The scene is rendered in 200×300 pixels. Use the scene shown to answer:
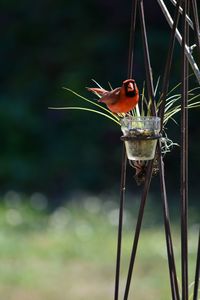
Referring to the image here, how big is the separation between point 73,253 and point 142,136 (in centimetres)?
328

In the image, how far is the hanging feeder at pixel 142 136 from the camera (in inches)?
106

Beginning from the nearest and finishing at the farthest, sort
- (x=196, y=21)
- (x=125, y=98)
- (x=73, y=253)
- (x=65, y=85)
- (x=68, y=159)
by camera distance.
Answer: (x=196, y=21) → (x=125, y=98) → (x=73, y=253) → (x=68, y=159) → (x=65, y=85)

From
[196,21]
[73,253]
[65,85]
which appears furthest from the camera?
[65,85]

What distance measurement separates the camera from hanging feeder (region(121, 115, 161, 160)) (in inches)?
106

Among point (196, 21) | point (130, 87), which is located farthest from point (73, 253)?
point (196, 21)

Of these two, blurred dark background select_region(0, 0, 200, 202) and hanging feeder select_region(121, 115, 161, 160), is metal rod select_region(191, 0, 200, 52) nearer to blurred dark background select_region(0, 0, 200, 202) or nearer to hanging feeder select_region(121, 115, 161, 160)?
hanging feeder select_region(121, 115, 161, 160)

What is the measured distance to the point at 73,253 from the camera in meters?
→ 5.89

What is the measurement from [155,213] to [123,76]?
89.7 inches

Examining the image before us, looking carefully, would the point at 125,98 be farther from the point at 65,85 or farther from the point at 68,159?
the point at 65,85

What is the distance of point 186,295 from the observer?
2615 mm

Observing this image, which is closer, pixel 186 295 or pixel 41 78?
pixel 186 295

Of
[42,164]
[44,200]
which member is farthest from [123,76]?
[44,200]

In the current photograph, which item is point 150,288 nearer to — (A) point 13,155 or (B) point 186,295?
(B) point 186,295

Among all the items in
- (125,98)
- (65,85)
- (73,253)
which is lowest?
(73,253)
